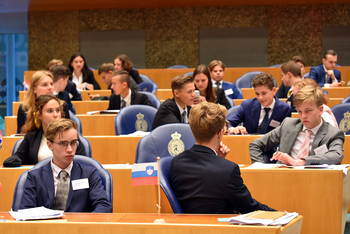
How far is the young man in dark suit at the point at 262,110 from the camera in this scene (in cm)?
378

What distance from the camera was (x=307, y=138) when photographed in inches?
111

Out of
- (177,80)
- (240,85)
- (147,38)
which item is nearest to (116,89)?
(177,80)

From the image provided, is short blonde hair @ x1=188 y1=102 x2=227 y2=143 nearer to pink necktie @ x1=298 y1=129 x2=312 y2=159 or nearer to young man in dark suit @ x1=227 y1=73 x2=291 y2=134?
pink necktie @ x1=298 y1=129 x2=312 y2=159

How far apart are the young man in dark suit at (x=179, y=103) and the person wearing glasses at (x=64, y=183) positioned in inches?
57.3

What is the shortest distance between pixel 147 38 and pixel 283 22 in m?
3.23

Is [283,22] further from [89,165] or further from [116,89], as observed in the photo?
[89,165]

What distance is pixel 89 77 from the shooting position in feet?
A: 24.2

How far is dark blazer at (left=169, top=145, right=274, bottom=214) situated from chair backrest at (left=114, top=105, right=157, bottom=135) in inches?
82.5

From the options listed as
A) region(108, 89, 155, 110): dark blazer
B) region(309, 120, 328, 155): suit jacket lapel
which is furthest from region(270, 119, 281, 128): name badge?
region(108, 89, 155, 110): dark blazer

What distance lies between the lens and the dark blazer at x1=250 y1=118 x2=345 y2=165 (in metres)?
2.59

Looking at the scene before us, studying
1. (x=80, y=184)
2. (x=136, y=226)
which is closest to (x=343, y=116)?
(x=80, y=184)

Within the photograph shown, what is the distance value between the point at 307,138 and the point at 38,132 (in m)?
1.91

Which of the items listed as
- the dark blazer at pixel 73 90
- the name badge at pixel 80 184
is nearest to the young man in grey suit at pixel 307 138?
the name badge at pixel 80 184

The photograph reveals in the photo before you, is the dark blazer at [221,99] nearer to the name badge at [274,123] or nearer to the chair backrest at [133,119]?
the chair backrest at [133,119]
